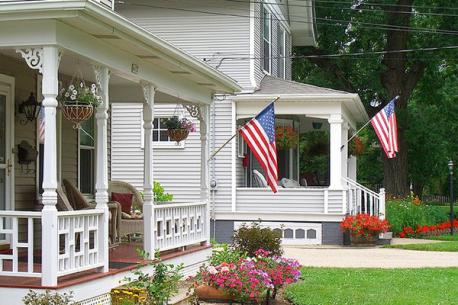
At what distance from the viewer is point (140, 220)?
555 inches

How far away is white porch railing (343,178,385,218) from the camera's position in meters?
22.2

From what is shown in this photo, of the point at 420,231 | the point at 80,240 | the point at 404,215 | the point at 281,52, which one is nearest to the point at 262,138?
the point at 80,240

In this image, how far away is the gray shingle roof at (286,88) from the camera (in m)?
21.4

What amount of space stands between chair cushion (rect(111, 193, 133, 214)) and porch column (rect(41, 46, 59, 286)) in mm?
6647

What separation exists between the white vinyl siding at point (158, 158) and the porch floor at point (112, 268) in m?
7.64

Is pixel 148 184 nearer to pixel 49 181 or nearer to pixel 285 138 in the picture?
pixel 49 181

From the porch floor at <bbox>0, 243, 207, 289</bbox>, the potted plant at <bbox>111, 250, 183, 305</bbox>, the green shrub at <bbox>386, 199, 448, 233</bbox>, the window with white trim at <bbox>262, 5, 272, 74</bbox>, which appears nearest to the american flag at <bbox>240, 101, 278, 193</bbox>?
the porch floor at <bbox>0, 243, 207, 289</bbox>

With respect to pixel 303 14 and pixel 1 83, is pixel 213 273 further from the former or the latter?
pixel 303 14

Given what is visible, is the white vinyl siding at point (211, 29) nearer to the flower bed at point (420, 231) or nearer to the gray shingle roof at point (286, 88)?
the gray shingle roof at point (286, 88)

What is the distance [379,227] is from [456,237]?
17.4 feet

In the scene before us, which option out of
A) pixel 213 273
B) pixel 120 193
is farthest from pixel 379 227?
pixel 213 273

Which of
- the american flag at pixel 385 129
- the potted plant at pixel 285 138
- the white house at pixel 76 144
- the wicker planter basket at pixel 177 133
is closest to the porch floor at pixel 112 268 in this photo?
the white house at pixel 76 144

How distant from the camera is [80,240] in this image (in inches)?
375

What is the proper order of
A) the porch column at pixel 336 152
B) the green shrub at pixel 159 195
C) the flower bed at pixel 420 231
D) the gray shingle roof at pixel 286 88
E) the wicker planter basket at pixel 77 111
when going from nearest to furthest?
the wicker planter basket at pixel 77 111 < the green shrub at pixel 159 195 < the porch column at pixel 336 152 < the gray shingle roof at pixel 286 88 < the flower bed at pixel 420 231
